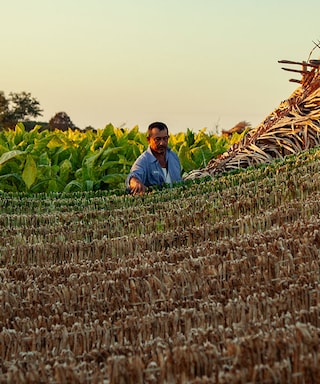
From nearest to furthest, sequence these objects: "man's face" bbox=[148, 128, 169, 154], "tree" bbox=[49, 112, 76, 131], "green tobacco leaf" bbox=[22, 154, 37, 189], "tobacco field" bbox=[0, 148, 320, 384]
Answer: "tobacco field" bbox=[0, 148, 320, 384] → "man's face" bbox=[148, 128, 169, 154] → "green tobacco leaf" bbox=[22, 154, 37, 189] → "tree" bbox=[49, 112, 76, 131]

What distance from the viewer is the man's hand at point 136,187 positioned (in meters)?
6.45

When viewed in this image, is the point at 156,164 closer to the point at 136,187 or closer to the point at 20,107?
the point at 136,187

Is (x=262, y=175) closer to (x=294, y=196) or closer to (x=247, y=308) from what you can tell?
(x=294, y=196)

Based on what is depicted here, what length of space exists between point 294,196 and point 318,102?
9.11ft

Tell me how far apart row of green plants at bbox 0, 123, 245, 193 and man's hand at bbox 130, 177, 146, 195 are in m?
1.99

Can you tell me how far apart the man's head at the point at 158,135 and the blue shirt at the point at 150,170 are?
0.10 m

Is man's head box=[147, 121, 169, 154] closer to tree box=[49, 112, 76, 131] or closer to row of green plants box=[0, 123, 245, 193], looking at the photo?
row of green plants box=[0, 123, 245, 193]

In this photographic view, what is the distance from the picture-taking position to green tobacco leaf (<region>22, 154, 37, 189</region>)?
27.7 feet

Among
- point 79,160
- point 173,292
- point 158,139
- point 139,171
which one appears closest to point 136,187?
point 139,171

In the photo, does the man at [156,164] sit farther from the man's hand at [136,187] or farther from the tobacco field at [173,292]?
the tobacco field at [173,292]

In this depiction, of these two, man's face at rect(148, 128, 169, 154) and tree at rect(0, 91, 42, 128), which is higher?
tree at rect(0, 91, 42, 128)

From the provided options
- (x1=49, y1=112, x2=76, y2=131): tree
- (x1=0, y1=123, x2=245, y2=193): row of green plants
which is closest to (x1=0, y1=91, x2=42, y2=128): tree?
(x1=49, y1=112, x2=76, y2=131): tree

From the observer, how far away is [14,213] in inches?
241

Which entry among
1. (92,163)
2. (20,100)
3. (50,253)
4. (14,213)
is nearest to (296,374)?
(50,253)
